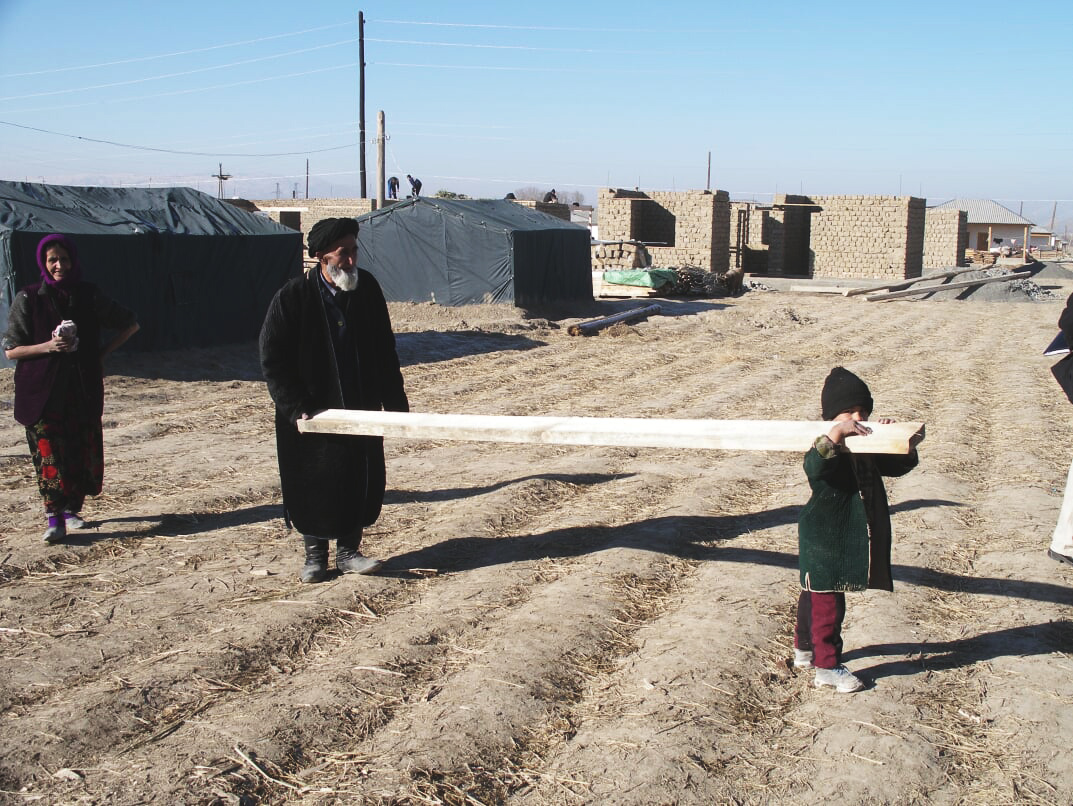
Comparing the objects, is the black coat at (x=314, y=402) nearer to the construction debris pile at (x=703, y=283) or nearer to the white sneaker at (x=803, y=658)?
the white sneaker at (x=803, y=658)

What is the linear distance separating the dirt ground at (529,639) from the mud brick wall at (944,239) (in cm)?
2320

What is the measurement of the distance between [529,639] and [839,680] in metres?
1.15

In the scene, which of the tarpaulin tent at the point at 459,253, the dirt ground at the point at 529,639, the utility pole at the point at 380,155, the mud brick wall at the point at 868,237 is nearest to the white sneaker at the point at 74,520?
the dirt ground at the point at 529,639

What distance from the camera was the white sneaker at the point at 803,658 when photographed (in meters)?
3.75

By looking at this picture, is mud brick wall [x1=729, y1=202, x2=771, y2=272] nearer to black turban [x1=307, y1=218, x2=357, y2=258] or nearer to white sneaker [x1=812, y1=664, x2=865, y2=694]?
black turban [x1=307, y1=218, x2=357, y2=258]

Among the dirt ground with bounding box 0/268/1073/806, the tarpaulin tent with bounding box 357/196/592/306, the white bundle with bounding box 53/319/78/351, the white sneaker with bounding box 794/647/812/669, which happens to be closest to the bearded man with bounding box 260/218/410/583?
the dirt ground with bounding box 0/268/1073/806

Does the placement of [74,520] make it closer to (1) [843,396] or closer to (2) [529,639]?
(2) [529,639]

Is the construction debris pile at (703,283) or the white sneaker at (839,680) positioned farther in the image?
the construction debris pile at (703,283)

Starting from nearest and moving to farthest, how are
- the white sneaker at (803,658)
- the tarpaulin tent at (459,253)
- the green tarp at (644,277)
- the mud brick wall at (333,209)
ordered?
the white sneaker at (803,658) < the tarpaulin tent at (459,253) < the green tarp at (644,277) < the mud brick wall at (333,209)

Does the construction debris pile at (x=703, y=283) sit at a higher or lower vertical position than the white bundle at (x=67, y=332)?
lower

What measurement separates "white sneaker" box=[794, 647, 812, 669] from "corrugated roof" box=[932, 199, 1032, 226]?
77.2m

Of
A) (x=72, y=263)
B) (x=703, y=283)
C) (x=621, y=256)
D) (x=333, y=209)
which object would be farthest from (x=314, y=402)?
(x=333, y=209)

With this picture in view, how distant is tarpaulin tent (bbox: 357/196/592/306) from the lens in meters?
17.7

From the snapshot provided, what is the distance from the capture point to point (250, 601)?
14.5ft
